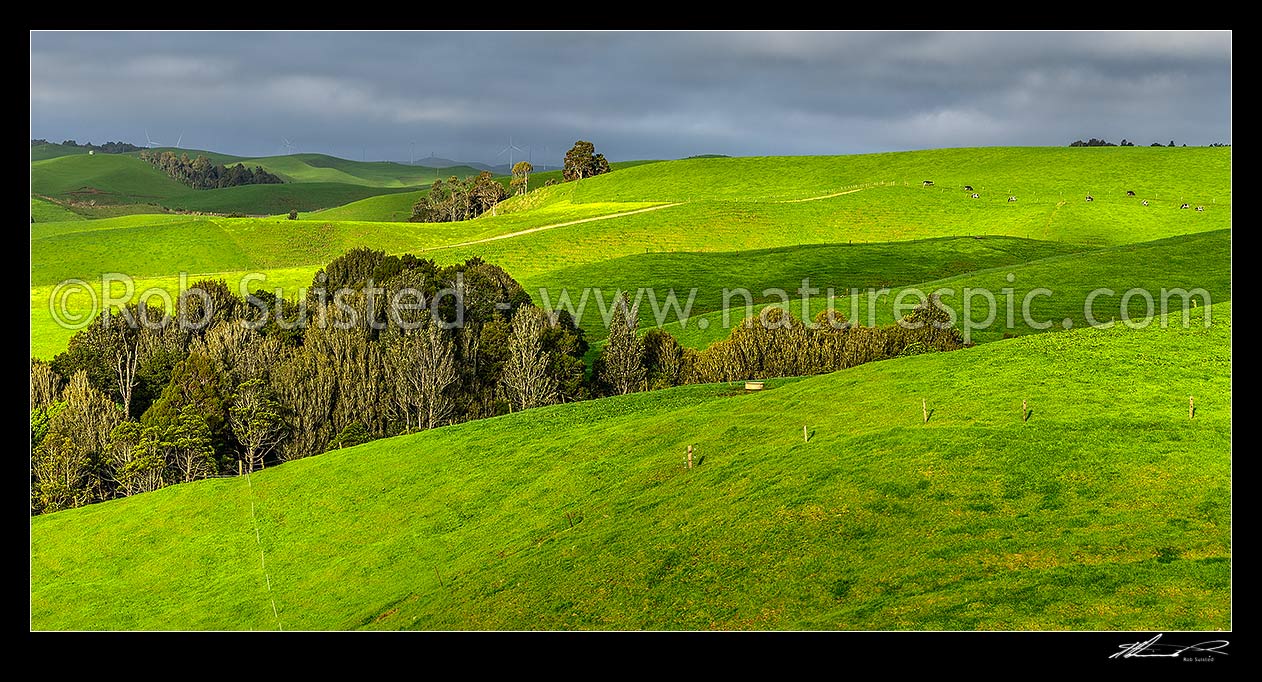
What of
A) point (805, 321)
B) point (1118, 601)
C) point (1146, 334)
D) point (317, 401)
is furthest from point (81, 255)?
point (1118, 601)

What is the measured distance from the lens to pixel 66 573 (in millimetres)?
49875

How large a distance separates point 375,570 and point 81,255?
429 ft

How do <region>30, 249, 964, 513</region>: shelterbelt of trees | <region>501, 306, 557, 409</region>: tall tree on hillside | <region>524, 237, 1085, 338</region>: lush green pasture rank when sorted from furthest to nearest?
<region>524, 237, 1085, 338</region>: lush green pasture → <region>501, 306, 557, 409</region>: tall tree on hillside → <region>30, 249, 964, 513</region>: shelterbelt of trees

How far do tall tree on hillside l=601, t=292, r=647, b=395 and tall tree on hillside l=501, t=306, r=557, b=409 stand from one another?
17.6ft

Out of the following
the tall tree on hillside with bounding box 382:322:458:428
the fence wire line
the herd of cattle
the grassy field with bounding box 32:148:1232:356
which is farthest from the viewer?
the herd of cattle

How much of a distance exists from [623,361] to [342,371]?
22.7 metres

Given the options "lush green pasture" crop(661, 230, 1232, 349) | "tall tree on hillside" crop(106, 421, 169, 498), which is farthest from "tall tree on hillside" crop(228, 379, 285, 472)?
"lush green pasture" crop(661, 230, 1232, 349)

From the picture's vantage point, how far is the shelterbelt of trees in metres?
72.7

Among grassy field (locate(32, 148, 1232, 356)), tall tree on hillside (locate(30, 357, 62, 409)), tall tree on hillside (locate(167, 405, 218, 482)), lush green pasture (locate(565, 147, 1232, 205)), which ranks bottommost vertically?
tall tree on hillside (locate(167, 405, 218, 482))

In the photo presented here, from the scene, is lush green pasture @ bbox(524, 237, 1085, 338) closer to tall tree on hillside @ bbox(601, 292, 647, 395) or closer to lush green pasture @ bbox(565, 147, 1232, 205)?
tall tree on hillside @ bbox(601, 292, 647, 395)

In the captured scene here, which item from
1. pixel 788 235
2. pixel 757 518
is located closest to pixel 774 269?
pixel 788 235

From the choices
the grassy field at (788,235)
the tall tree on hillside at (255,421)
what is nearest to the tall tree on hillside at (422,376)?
the tall tree on hillside at (255,421)

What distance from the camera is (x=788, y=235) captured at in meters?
155

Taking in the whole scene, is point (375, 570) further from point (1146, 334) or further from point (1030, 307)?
point (1030, 307)
